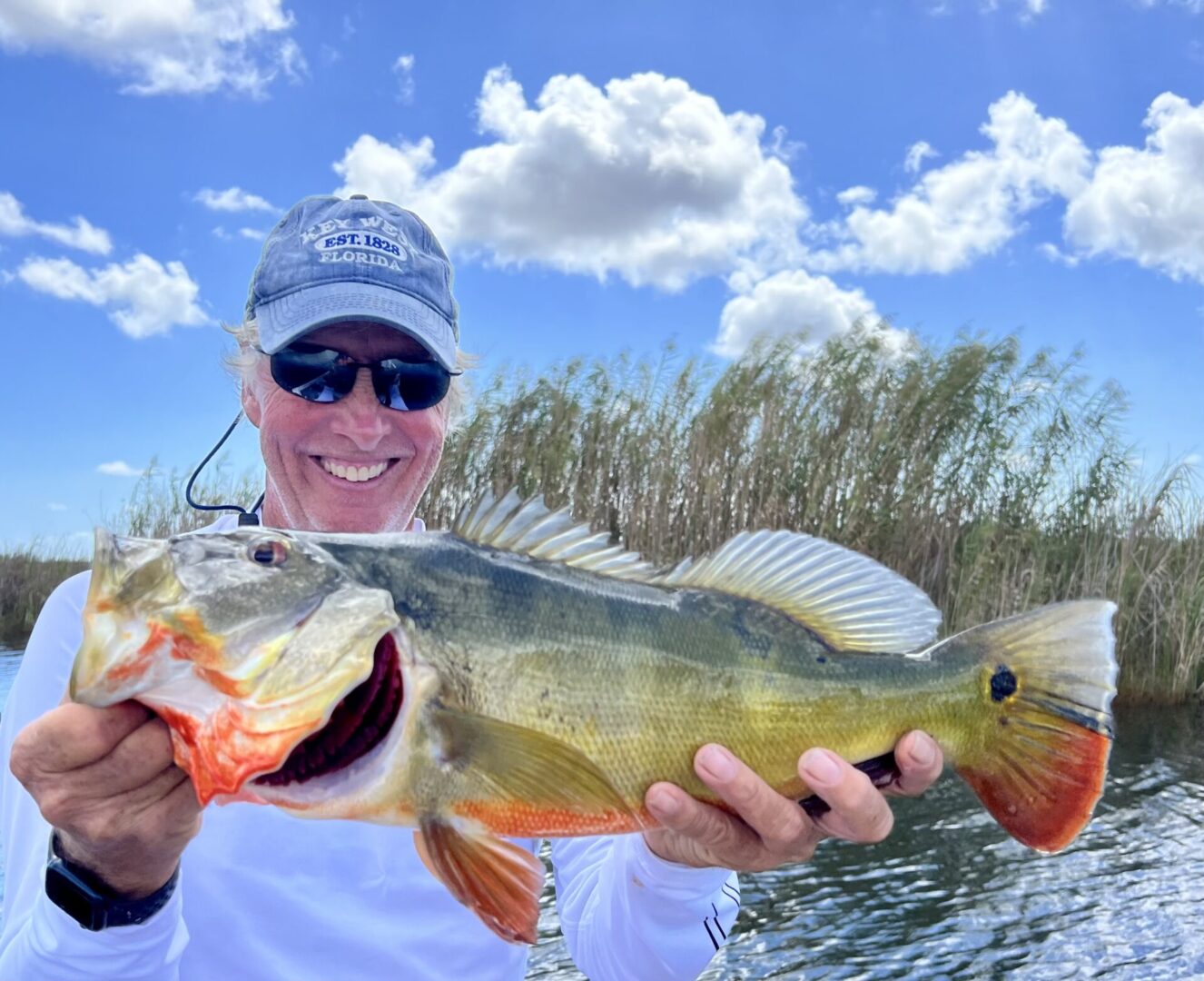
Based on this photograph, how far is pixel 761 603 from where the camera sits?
5.91 ft

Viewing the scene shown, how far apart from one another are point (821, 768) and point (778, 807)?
0.35 ft

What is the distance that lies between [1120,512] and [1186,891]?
5358 mm

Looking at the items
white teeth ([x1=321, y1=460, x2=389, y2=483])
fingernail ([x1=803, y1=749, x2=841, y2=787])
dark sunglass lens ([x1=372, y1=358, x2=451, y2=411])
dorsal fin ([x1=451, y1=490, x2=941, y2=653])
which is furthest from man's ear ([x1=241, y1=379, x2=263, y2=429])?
fingernail ([x1=803, y1=749, x2=841, y2=787])

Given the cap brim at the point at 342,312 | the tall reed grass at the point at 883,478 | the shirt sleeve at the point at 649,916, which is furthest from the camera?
the tall reed grass at the point at 883,478

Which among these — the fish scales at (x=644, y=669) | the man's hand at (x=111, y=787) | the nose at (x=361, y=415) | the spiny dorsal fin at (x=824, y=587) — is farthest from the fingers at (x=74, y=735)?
the nose at (x=361, y=415)

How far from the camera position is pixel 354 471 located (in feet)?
8.61

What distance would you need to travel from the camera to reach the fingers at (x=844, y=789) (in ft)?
5.57

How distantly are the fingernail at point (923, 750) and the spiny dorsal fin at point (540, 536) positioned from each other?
0.56 m

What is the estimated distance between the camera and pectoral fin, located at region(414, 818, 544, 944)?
1.53 meters

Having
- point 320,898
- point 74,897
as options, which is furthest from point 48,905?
point 320,898

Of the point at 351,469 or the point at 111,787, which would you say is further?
the point at 351,469

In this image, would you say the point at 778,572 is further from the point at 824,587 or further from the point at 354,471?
the point at 354,471

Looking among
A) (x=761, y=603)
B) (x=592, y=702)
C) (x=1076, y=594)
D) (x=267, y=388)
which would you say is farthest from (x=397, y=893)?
(x=1076, y=594)

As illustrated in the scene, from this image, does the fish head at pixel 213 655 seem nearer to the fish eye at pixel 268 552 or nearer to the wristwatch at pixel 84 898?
the fish eye at pixel 268 552
